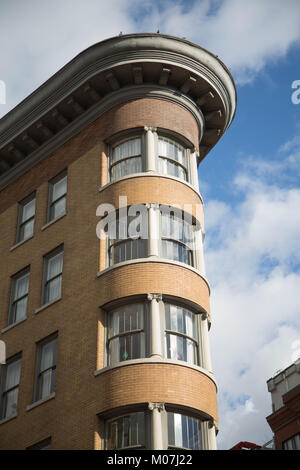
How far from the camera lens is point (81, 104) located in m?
28.9

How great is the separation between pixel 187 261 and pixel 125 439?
676cm

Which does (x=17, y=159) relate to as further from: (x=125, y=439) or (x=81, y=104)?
(x=125, y=439)

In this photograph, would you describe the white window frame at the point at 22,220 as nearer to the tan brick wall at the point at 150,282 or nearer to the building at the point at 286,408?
the tan brick wall at the point at 150,282

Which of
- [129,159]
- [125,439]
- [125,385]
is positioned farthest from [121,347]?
[129,159]

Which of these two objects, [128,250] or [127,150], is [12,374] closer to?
[128,250]

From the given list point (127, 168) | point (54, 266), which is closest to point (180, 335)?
point (54, 266)

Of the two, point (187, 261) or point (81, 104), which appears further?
point (81, 104)

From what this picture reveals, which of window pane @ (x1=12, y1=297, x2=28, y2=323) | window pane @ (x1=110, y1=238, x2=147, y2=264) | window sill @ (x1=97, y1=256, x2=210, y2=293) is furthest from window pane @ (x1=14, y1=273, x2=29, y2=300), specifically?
window sill @ (x1=97, y1=256, x2=210, y2=293)

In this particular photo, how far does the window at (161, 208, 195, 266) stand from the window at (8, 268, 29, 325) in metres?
6.16

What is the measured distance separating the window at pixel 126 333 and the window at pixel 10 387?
454 centimetres

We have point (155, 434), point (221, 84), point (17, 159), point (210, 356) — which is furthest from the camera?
point (17, 159)

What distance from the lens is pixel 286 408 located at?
128 ft

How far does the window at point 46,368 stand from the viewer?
23156 millimetres

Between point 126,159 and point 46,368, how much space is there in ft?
26.5
